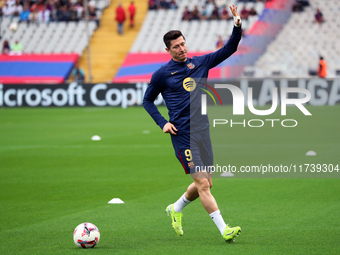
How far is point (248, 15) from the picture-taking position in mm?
40312

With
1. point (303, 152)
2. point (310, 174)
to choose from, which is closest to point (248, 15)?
point (303, 152)

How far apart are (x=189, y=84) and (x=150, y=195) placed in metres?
3.79

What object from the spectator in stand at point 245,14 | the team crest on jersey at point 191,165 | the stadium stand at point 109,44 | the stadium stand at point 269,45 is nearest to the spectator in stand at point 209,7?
the stadium stand at point 269,45

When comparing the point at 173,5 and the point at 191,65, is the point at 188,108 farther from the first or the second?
the point at 173,5

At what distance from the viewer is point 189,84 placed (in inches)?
326

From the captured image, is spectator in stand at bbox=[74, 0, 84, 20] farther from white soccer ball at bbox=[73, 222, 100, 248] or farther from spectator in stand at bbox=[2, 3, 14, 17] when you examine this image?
white soccer ball at bbox=[73, 222, 100, 248]

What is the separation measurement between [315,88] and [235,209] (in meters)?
22.4

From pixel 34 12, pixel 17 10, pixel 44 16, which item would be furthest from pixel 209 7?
pixel 17 10

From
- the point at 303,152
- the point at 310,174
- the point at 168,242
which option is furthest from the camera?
the point at 303,152

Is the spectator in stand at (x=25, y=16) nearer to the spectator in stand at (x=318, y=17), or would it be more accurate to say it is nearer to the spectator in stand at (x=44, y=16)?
the spectator in stand at (x=44, y=16)

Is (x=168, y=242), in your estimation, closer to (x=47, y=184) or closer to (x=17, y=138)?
(x=47, y=184)

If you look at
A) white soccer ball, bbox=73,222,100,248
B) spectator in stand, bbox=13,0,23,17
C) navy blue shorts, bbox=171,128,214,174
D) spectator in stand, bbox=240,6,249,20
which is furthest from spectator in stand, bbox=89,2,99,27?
white soccer ball, bbox=73,222,100,248

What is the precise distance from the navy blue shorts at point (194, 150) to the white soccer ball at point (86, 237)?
1310 millimetres

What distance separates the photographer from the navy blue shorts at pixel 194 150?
26.7 feet
